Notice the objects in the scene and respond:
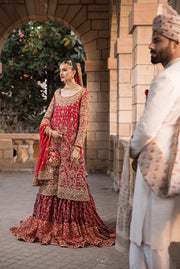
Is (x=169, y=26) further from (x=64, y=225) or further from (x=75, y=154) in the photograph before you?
(x=64, y=225)

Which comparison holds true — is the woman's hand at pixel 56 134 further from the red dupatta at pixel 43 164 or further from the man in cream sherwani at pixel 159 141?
the man in cream sherwani at pixel 159 141

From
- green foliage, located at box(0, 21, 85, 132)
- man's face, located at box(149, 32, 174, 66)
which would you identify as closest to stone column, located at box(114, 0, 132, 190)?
man's face, located at box(149, 32, 174, 66)

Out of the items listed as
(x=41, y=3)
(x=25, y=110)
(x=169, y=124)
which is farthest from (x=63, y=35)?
(x=169, y=124)

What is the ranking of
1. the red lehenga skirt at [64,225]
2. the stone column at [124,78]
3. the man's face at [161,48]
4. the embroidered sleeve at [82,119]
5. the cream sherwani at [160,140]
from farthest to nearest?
the stone column at [124,78], the embroidered sleeve at [82,119], the red lehenga skirt at [64,225], the man's face at [161,48], the cream sherwani at [160,140]

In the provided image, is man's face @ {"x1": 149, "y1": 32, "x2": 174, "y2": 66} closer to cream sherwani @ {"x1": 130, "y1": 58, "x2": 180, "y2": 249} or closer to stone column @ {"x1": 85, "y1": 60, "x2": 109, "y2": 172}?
cream sherwani @ {"x1": 130, "y1": 58, "x2": 180, "y2": 249}

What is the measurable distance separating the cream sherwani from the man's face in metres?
0.06

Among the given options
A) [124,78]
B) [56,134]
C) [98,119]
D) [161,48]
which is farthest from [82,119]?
[98,119]

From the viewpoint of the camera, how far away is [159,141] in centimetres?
201

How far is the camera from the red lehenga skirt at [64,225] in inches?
160

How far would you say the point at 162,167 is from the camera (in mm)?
1987

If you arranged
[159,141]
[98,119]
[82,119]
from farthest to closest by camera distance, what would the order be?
[98,119] < [82,119] < [159,141]

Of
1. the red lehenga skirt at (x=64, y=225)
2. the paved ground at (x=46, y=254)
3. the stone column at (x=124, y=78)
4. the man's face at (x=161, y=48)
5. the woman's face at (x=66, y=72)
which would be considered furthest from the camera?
the stone column at (x=124, y=78)

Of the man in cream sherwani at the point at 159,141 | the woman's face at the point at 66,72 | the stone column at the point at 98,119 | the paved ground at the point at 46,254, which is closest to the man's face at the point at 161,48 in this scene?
the man in cream sherwani at the point at 159,141

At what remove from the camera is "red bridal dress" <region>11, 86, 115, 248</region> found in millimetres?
4137
